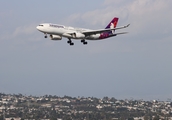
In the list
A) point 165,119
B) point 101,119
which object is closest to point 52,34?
point 165,119

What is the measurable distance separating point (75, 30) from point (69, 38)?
8.08 ft

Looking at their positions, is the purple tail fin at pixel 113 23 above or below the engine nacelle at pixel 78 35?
above

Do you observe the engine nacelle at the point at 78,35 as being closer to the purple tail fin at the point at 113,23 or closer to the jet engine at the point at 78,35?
the jet engine at the point at 78,35

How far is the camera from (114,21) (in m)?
124

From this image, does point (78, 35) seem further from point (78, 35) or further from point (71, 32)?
point (71, 32)

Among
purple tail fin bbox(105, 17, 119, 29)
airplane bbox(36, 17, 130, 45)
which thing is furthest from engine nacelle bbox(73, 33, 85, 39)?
purple tail fin bbox(105, 17, 119, 29)

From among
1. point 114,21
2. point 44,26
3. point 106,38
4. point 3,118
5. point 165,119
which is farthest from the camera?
point 3,118

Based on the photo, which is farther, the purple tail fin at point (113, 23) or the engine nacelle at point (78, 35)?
the purple tail fin at point (113, 23)

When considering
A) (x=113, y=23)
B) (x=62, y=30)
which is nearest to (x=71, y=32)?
(x=62, y=30)

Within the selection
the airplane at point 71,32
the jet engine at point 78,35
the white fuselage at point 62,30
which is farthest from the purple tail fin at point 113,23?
the jet engine at point 78,35

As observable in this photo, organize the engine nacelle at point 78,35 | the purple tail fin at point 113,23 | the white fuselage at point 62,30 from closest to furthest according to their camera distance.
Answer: the white fuselage at point 62,30 < the engine nacelle at point 78,35 < the purple tail fin at point 113,23

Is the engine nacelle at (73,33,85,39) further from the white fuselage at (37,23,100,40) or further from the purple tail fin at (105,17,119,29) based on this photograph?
the purple tail fin at (105,17,119,29)

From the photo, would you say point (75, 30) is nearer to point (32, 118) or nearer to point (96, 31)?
point (96, 31)

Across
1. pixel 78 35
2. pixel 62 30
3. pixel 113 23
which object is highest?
pixel 113 23
